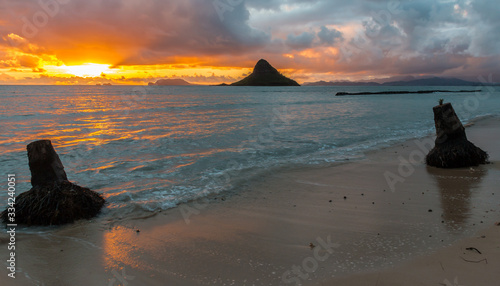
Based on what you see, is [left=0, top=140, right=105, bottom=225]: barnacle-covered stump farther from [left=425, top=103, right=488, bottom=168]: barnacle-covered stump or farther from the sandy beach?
[left=425, top=103, right=488, bottom=168]: barnacle-covered stump

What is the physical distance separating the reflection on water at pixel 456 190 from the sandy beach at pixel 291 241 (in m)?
0.02

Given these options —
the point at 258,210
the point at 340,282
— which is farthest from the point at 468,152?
the point at 340,282

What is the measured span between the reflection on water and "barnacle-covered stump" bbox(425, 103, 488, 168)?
0.38 m

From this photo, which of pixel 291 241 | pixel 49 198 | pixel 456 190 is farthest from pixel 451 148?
pixel 49 198

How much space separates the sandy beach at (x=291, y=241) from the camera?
4406mm

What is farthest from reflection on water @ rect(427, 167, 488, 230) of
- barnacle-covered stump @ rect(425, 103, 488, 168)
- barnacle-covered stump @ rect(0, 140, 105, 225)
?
barnacle-covered stump @ rect(0, 140, 105, 225)

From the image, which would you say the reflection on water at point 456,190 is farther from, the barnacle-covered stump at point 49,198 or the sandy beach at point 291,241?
the barnacle-covered stump at point 49,198

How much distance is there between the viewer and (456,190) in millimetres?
7996

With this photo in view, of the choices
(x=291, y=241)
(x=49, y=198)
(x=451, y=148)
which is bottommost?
(x=291, y=241)

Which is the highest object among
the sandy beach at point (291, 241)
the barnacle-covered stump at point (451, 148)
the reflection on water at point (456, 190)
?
the barnacle-covered stump at point (451, 148)

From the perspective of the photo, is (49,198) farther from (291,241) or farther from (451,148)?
(451,148)

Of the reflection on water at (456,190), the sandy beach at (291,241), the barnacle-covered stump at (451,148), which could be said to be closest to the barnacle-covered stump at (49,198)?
the sandy beach at (291,241)

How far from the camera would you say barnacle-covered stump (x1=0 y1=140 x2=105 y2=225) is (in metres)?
6.43

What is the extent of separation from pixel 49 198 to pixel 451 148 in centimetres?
1137
